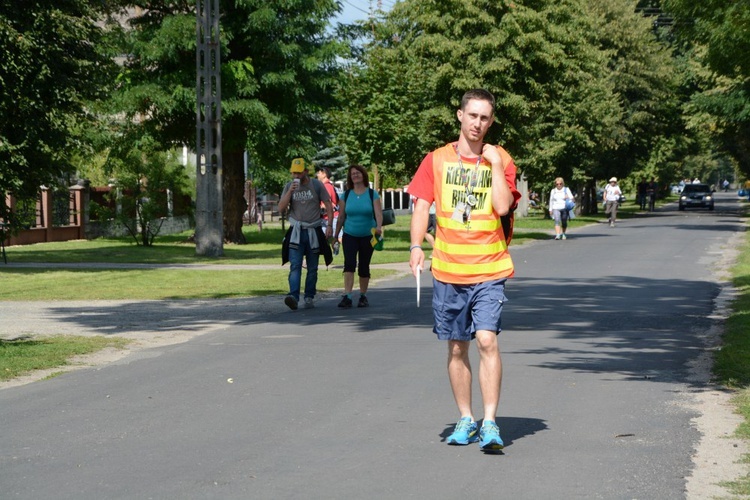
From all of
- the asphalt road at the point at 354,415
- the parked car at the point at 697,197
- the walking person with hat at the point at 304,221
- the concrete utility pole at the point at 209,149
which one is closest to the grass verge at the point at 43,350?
the asphalt road at the point at 354,415

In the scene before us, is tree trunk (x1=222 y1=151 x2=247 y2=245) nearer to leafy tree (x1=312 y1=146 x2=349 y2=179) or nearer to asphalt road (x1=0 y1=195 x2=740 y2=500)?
asphalt road (x1=0 y1=195 x2=740 y2=500)

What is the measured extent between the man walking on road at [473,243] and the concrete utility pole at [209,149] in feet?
71.1

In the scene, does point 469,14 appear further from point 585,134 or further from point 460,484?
point 460,484

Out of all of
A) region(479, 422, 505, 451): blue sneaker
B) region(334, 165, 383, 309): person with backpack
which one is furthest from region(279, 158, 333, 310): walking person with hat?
region(479, 422, 505, 451): blue sneaker

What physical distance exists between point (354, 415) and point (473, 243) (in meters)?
1.66

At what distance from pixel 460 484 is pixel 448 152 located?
1886mm

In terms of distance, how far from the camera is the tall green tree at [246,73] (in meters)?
31.7

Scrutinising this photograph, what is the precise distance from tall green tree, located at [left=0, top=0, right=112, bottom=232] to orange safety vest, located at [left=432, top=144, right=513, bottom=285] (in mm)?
16929

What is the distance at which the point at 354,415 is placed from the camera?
302 inches

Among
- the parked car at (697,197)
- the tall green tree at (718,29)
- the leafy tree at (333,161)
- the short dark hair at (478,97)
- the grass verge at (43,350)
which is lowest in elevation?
the grass verge at (43,350)

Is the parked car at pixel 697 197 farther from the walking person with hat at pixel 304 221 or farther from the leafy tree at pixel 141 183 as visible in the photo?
the walking person with hat at pixel 304 221

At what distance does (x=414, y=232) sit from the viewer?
22.4 feet

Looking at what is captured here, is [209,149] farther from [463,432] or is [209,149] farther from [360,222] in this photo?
[463,432]

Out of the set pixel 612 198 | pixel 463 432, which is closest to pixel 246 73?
pixel 612 198
